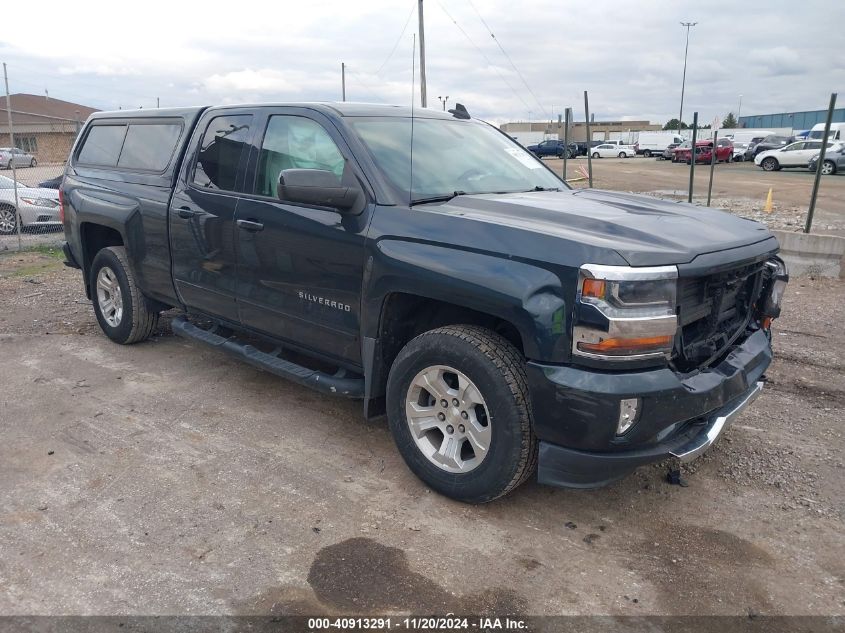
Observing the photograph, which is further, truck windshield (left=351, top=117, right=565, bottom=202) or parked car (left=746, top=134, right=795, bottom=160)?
parked car (left=746, top=134, right=795, bottom=160)

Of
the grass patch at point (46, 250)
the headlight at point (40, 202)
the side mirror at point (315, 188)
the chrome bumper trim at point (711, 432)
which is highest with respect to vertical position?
the side mirror at point (315, 188)

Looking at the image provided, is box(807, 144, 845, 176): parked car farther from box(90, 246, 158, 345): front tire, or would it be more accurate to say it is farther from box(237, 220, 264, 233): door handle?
box(237, 220, 264, 233): door handle

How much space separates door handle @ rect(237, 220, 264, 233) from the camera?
416 centimetres

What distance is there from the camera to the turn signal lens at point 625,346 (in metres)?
2.84

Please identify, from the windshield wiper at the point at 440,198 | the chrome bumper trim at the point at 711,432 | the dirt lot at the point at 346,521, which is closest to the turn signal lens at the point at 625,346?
the chrome bumper trim at the point at 711,432

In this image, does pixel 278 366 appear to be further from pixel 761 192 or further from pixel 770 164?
→ pixel 770 164

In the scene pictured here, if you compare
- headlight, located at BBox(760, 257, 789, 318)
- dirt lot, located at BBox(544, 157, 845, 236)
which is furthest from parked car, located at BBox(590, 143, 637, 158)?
headlight, located at BBox(760, 257, 789, 318)

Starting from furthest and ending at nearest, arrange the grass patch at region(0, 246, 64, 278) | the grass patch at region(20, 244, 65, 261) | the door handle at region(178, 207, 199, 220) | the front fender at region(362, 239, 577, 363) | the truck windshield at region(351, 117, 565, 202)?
1. the grass patch at region(20, 244, 65, 261)
2. the grass patch at region(0, 246, 64, 278)
3. the door handle at region(178, 207, 199, 220)
4. the truck windshield at region(351, 117, 565, 202)
5. the front fender at region(362, 239, 577, 363)

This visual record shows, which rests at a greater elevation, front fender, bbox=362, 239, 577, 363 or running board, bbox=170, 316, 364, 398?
front fender, bbox=362, 239, 577, 363

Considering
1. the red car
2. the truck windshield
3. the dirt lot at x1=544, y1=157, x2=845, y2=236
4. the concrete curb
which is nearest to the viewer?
the truck windshield

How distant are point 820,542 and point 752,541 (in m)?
0.30

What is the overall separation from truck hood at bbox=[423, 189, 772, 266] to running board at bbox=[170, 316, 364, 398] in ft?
3.67

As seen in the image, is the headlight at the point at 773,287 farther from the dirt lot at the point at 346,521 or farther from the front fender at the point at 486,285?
the front fender at the point at 486,285

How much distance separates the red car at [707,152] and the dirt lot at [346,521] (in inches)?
1439
